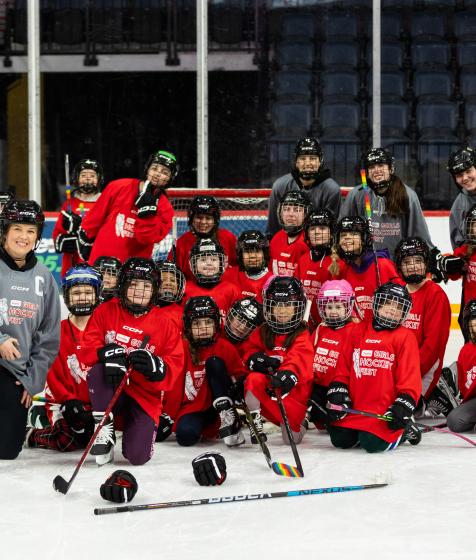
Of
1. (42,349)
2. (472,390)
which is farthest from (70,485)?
(472,390)

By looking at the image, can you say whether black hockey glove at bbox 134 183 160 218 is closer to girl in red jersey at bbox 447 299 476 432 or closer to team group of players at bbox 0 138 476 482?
team group of players at bbox 0 138 476 482

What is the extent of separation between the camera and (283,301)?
3.80m

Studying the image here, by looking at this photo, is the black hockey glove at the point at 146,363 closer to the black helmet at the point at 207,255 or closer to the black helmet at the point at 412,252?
the black helmet at the point at 207,255

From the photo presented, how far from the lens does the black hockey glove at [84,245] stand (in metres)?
4.95

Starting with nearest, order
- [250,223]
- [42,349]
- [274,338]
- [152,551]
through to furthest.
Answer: [152,551], [42,349], [274,338], [250,223]

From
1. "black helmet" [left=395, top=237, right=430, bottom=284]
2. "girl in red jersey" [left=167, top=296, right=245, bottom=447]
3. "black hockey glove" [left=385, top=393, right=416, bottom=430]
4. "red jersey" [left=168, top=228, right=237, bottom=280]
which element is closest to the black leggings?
"girl in red jersey" [left=167, top=296, right=245, bottom=447]

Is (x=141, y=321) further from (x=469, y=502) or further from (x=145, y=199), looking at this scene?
(x=469, y=502)

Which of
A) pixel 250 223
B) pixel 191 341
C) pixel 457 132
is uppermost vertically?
pixel 457 132

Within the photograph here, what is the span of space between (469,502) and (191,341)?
1.34 metres

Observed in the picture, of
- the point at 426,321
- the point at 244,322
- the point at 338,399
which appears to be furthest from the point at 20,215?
the point at 426,321

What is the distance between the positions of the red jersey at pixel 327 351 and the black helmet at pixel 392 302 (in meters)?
0.17

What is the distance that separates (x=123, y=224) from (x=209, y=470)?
6.10 feet

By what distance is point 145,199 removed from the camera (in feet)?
15.1

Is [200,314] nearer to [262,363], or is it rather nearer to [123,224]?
[262,363]
